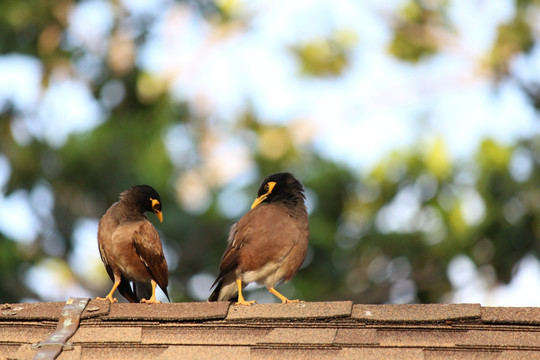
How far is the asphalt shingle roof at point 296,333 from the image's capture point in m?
3.01

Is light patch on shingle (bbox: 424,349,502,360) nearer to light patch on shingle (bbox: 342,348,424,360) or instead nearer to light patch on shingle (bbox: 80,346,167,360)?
light patch on shingle (bbox: 342,348,424,360)

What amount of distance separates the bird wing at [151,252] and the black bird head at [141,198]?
0.97 ft

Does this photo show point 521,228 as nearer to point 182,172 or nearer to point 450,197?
point 450,197

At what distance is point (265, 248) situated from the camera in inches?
181

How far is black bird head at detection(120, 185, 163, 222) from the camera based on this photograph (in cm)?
519

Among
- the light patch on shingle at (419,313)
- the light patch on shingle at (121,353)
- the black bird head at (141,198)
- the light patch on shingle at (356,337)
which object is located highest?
the light patch on shingle at (419,313)

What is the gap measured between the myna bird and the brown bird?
0.39 meters

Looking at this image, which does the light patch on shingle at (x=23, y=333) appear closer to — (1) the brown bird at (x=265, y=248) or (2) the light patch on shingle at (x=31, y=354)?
(2) the light patch on shingle at (x=31, y=354)

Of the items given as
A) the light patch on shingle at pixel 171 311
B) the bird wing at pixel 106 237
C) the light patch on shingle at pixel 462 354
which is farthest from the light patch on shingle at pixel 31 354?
the bird wing at pixel 106 237

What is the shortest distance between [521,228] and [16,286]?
667cm

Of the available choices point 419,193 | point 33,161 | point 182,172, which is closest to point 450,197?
point 419,193

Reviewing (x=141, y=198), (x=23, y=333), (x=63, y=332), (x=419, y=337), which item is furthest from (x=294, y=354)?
(x=141, y=198)

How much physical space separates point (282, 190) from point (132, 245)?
3.16ft

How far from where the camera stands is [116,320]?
3.23 m
